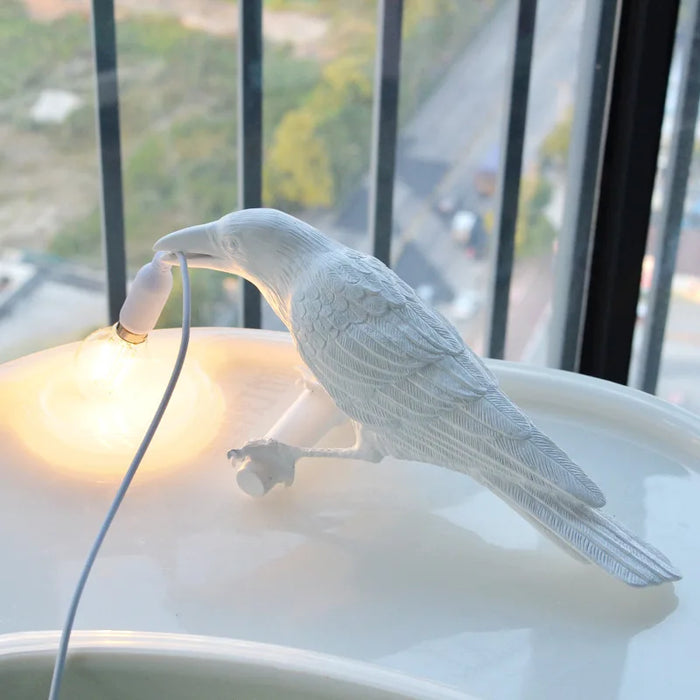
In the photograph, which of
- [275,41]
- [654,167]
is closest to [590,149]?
[654,167]

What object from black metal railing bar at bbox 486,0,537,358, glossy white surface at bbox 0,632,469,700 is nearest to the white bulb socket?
glossy white surface at bbox 0,632,469,700

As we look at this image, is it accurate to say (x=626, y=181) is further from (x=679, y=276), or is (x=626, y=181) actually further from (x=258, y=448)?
(x=258, y=448)

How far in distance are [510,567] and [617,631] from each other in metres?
0.09

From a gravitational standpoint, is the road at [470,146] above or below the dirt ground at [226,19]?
below

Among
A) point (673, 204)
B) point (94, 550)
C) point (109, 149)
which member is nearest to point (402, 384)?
point (94, 550)

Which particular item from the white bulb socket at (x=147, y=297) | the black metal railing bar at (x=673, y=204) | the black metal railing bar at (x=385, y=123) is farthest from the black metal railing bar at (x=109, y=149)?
the black metal railing bar at (x=673, y=204)

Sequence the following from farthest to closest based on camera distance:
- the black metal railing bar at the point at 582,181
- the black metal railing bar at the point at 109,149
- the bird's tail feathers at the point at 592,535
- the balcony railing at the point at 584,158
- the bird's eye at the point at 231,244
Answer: the black metal railing bar at the point at 582,181, the balcony railing at the point at 584,158, the black metal railing bar at the point at 109,149, the bird's eye at the point at 231,244, the bird's tail feathers at the point at 592,535

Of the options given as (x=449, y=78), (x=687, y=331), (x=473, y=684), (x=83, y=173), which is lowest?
(x=687, y=331)

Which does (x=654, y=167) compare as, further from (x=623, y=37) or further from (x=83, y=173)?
(x=83, y=173)

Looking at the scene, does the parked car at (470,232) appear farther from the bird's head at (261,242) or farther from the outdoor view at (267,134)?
the bird's head at (261,242)

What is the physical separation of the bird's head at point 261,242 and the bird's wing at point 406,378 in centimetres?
3

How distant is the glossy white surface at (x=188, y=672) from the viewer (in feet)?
1.79

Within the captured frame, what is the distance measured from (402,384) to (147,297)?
9.2 inches

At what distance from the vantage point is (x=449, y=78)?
153 cm
